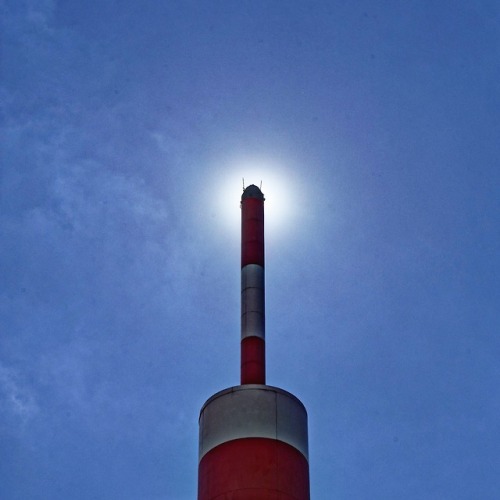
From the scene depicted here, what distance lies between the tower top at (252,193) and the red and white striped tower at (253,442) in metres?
7.75

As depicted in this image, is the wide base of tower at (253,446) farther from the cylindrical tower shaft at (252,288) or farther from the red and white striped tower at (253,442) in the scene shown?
the cylindrical tower shaft at (252,288)

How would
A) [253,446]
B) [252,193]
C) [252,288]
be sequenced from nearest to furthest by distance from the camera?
[253,446]
[252,288]
[252,193]

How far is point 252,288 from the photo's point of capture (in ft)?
129

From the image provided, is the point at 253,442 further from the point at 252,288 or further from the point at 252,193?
the point at 252,193

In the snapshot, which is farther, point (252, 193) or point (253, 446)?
point (252, 193)

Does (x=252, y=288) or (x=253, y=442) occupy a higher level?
(x=252, y=288)

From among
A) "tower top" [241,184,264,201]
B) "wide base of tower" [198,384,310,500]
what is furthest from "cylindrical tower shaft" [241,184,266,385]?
"wide base of tower" [198,384,310,500]

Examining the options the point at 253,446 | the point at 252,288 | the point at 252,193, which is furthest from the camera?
the point at 252,193

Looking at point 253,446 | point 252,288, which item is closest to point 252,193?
point 252,288

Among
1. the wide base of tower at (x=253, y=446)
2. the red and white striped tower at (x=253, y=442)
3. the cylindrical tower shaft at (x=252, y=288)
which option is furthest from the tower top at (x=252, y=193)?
the wide base of tower at (x=253, y=446)

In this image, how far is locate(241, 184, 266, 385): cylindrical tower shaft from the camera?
122ft

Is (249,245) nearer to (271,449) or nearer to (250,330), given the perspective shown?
(250,330)

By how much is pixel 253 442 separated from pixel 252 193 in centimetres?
1271

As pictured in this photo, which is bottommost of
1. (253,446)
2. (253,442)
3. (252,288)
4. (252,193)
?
(253,446)
